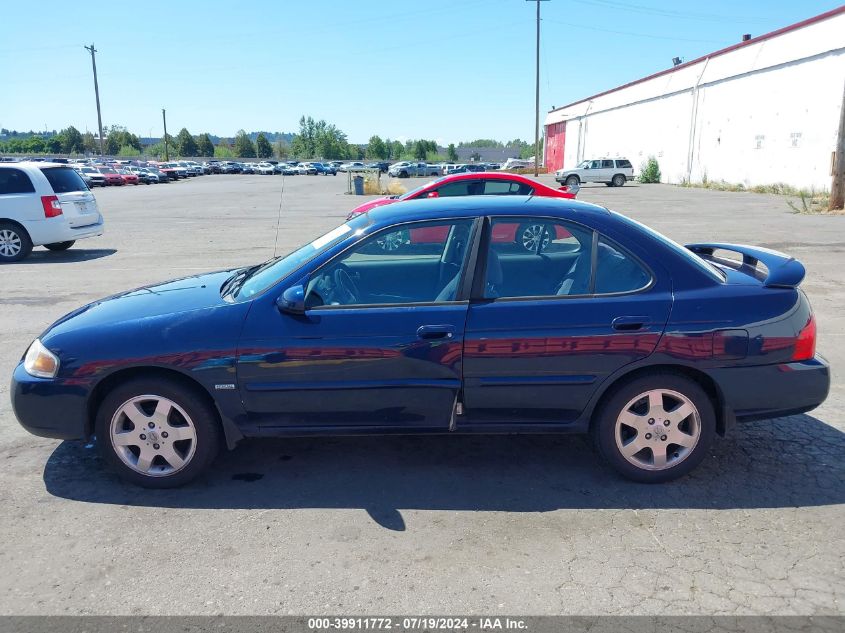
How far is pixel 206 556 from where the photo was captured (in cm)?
326

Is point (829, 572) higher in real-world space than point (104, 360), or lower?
lower

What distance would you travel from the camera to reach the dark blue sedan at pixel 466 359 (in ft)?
12.3

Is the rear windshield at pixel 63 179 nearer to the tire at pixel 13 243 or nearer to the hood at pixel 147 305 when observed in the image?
the tire at pixel 13 243

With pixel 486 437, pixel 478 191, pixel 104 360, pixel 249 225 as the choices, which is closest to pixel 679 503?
pixel 486 437

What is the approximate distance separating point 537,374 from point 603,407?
0.44 meters

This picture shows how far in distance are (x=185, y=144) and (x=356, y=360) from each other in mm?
159699

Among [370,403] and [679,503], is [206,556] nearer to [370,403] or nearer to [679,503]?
[370,403]

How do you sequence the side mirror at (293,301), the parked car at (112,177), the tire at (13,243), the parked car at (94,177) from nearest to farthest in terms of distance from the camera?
the side mirror at (293,301), the tire at (13,243), the parked car at (94,177), the parked car at (112,177)

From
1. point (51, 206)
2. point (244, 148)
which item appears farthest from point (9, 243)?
point (244, 148)

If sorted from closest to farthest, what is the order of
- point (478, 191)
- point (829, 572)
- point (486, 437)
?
1. point (829, 572)
2. point (486, 437)
3. point (478, 191)

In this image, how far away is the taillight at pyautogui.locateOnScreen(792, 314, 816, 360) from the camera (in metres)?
3.82

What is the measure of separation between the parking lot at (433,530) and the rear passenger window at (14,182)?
9098 mm

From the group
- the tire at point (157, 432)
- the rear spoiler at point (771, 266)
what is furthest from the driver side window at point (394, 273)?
the rear spoiler at point (771, 266)

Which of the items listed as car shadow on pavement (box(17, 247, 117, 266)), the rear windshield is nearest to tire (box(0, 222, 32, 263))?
car shadow on pavement (box(17, 247, 117, 266))
